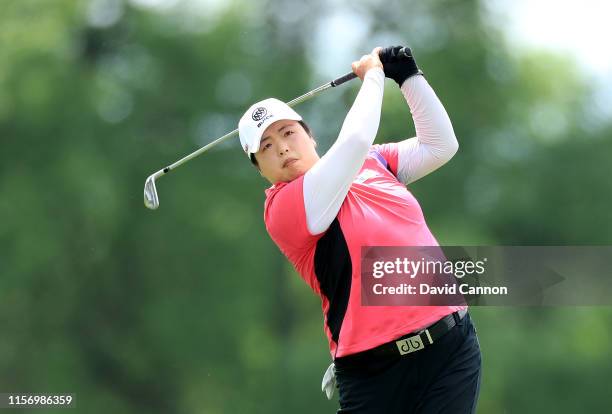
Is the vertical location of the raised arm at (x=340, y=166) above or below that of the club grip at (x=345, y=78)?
below

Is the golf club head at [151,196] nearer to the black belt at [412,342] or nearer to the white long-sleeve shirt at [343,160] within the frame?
the white long-sleeve shirt at [343,160]

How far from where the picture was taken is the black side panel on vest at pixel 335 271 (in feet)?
9.71

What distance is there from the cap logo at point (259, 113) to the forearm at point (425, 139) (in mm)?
408

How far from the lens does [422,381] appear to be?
2.96m

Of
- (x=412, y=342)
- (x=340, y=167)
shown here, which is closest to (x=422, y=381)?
(x=412, y=342)

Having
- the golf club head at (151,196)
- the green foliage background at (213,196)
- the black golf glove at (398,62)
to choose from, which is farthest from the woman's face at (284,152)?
the green foliage background at (213,196)

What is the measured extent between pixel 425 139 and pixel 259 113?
0.49 metres

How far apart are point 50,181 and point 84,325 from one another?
1.82 metres

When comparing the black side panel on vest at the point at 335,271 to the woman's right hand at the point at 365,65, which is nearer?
the black side panel on vest at the point at 335,271

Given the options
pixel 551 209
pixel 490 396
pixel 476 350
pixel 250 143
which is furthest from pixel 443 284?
pixel 551 209

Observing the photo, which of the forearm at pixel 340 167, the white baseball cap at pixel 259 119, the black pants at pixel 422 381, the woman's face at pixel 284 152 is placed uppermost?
A: the white baseball cap at pixel 259 119

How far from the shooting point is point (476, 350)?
120 inches

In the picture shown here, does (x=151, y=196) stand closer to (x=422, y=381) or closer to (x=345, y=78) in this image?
(x=345, y=78)

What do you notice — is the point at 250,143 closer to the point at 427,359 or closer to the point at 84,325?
the point at 427,359
